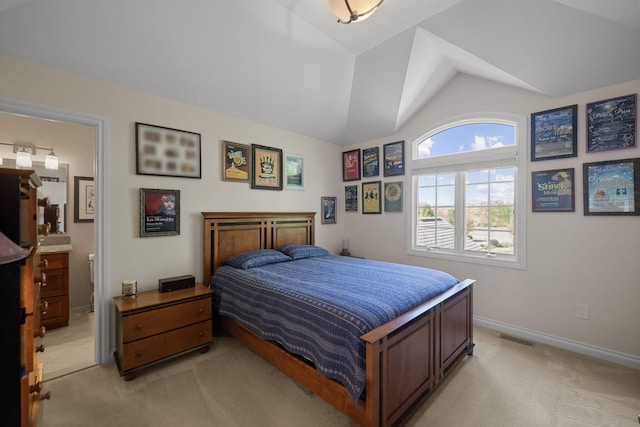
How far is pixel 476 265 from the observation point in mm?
3424

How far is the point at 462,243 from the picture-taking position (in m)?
3.58

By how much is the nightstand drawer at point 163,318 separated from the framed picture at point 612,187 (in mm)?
3783

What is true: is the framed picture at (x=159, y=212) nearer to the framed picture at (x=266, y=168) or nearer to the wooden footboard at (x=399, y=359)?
the framed picture at (x=266, y=168)

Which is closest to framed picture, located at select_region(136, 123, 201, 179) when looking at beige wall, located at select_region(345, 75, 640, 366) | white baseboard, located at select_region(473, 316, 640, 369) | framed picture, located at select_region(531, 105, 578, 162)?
beige wall, located at select_region(345, 75, 640, 366)

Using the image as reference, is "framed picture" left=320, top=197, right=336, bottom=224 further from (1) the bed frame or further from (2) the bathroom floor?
(2) the bathroom floor

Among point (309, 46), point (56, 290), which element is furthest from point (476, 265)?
point (56, 290)

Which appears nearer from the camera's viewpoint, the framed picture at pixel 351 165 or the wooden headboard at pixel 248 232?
the wooden headboard at pixel 248 232

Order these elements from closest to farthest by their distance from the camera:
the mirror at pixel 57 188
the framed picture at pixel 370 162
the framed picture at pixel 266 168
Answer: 1. the mirror at pixel 57 188
2. the framed picture at pixel 266 168
3. the framed picture at pixel 370 162

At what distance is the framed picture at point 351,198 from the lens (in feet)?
15.4

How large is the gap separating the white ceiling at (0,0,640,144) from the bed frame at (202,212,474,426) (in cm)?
154

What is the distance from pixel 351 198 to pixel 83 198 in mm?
3865

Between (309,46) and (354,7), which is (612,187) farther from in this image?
(309,46)

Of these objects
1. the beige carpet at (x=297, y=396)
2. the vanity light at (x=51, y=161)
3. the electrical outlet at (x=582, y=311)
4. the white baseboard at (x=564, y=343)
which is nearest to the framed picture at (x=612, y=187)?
the electrical outlet at (x=582, y=311)

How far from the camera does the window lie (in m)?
3.16
